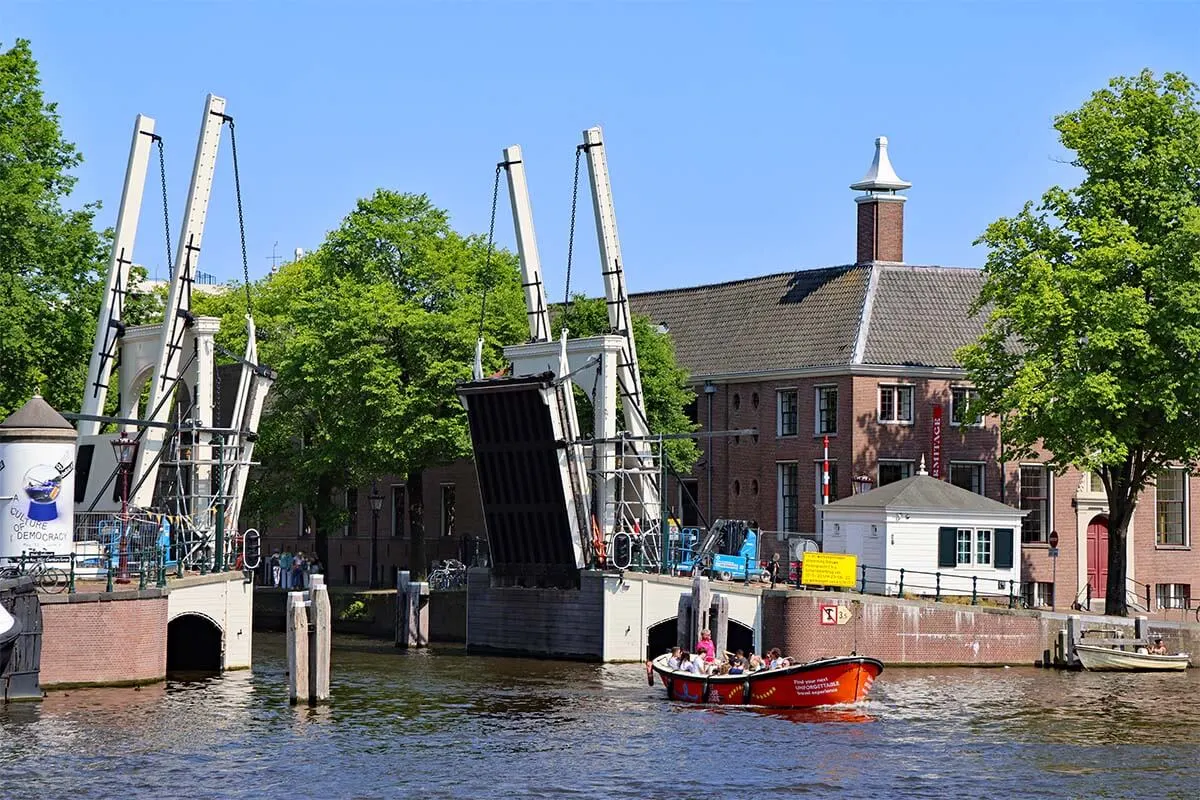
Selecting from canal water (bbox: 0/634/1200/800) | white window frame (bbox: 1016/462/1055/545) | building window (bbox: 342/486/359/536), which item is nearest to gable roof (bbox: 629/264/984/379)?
white window frame (bbox: 1016/462/1055/545)

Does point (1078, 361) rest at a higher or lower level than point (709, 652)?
higher

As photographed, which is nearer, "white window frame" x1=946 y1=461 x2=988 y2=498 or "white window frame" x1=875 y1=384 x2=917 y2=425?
"white window frame" x1=875 y1=384 x2=917 y2=425

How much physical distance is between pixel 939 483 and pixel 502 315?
51.0 ft

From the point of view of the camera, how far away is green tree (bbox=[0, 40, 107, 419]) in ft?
187

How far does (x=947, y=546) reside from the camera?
55844mm

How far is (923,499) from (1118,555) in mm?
5380

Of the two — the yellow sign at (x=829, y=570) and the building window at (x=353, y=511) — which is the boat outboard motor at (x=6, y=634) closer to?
the yellow sign at (x=829, y=570)

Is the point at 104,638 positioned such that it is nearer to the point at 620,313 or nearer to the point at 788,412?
the point at 620,313

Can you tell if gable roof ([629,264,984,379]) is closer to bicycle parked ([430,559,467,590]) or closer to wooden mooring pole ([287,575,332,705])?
bicycle parked ([430,559,467,590])

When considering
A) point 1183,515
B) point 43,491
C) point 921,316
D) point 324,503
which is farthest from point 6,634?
point 1183,515

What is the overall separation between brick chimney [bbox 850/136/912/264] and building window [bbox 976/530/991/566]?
13.8 m

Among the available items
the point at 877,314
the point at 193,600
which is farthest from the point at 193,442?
the point at 877,314

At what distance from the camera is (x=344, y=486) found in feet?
236

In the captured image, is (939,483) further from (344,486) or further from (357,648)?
(344,486)
